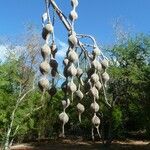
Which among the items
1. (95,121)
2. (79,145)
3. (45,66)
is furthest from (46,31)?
(79,145)

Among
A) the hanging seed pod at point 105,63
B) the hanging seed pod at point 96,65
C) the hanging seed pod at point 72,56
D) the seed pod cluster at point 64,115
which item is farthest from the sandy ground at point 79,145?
the hanging seed pod at point 72,56

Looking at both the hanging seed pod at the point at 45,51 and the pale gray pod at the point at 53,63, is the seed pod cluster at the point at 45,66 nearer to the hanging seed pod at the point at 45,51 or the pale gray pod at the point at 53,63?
the hanging seed pod at the point at 45,51

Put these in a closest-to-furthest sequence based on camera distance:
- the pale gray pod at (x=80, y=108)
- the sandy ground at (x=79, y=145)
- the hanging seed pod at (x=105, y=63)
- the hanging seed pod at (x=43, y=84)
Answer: the hanging seed pod at (x=43, y=84)
the pale gray pod at (x=80, y=108)
the hanging seed pod at (x=105, y=63)
the sandy ground at (x=79, y=145)

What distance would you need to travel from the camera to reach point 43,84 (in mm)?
1958

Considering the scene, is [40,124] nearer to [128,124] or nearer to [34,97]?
[34,97]

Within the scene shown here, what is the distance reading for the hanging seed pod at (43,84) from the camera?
6.35 feet

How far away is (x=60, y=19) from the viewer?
7.27ft

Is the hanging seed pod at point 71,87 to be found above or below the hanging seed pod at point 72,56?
below

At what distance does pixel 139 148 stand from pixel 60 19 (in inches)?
1424

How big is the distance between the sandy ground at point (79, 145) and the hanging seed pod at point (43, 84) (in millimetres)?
35068

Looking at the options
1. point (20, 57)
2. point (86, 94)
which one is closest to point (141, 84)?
point (20, 57)

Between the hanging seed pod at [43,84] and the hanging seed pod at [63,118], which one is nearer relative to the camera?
the hanging seed pod at [43,84]

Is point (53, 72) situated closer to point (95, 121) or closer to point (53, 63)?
point (53, 63)

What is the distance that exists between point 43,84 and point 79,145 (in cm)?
3836
